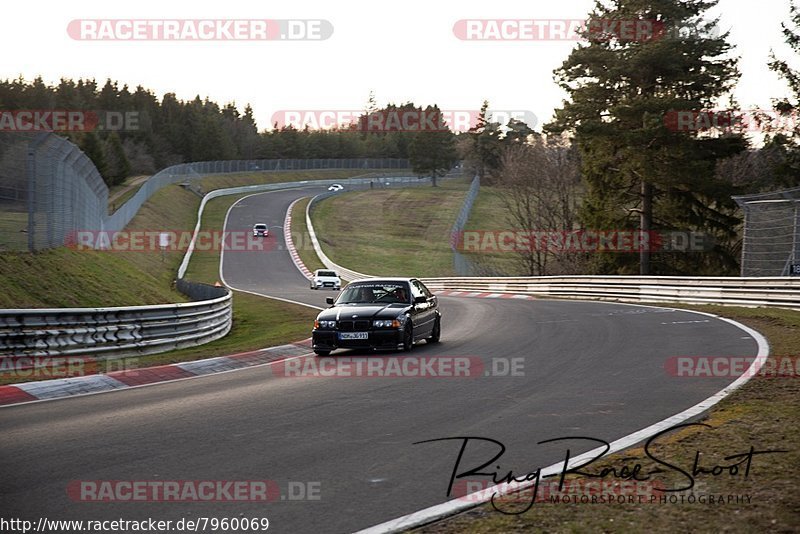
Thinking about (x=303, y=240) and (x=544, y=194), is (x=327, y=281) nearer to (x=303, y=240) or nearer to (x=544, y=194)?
(x=544, y=194)

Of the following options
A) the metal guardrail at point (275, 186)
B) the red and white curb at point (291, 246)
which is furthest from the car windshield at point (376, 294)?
the red and white curb at point (291, 246)

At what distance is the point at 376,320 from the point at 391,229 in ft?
231

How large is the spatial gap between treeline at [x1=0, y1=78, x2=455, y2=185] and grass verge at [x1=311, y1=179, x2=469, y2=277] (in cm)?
2430

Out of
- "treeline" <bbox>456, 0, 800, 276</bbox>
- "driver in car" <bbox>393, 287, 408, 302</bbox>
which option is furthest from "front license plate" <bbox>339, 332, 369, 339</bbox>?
"treeline" <bbox>456, 0, 800, 276</bbox>

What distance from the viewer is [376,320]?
51.0ft

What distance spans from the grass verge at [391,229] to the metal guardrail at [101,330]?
43772mm

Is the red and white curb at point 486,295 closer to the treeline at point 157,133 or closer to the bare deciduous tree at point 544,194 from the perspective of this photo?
the bare deciduous tree at point 544,194

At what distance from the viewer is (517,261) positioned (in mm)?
69250

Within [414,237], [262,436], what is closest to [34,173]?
[262,436]

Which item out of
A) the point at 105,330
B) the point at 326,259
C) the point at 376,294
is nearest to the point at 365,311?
the point at 376,294

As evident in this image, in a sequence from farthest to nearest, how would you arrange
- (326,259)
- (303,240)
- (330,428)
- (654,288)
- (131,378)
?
(303,240) < (326,259) < (654,288) < (131,378) < (330,428)

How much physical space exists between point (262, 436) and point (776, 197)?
69.5 ft

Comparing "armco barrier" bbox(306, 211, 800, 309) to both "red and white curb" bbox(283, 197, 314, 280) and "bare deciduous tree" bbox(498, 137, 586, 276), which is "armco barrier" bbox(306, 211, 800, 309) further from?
"red and white curb" bbox(283, 197, 314, 280)

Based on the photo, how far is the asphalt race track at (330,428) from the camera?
5.73 metres
